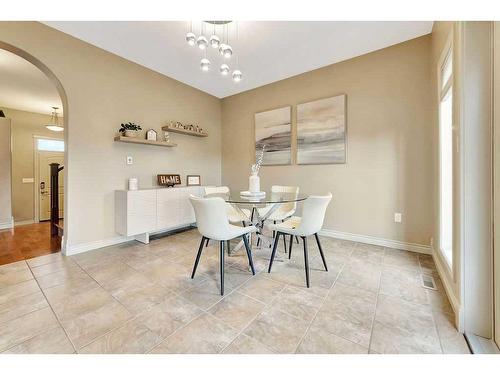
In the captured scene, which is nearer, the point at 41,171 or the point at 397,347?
the point at 397,347

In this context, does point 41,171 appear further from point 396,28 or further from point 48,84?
point 396,28

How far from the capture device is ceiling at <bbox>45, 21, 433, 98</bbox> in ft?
7.75

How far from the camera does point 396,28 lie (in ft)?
7.90

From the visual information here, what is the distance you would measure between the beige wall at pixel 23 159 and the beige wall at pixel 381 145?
5.94 m

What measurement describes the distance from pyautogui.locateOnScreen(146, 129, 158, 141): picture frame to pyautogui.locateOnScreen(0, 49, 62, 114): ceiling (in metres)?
1.88

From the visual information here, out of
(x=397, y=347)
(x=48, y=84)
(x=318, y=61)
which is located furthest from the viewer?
(x=48, y=84)

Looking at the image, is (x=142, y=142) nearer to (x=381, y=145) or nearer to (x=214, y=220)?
(x=214, y=220)

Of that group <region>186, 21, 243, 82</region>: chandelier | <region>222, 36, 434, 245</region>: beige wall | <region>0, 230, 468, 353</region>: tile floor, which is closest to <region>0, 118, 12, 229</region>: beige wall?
<region>0, 230, 468, 353</region>: tile floor

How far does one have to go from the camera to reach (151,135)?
327cm

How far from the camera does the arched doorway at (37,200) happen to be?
2.46 meters

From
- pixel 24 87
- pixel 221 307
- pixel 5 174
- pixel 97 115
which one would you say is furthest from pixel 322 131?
pixel 5 174

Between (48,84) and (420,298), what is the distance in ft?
19.3

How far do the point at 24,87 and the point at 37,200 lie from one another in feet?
8.76
